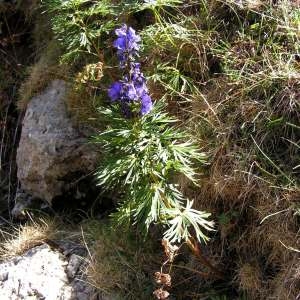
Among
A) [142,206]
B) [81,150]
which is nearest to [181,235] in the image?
[142,206]

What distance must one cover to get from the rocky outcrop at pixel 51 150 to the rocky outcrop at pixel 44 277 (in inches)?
18.3

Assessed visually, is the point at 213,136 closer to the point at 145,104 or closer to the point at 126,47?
the point at 145,104

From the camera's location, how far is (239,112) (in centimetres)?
275

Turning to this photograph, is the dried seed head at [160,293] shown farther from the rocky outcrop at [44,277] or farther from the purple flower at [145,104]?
the purple flower at [145,104]

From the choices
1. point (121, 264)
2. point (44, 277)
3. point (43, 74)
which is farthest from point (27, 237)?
point (43, 74)

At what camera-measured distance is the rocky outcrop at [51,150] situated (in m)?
3.31

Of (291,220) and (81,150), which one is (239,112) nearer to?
(291,220)

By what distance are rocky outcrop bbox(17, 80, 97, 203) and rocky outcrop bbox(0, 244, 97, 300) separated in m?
0.46

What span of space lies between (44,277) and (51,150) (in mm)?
785

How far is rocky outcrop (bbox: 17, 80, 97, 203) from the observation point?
10.9ft

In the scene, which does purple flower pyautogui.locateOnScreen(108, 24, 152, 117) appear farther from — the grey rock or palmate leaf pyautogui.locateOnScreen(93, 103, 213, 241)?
the grey rock

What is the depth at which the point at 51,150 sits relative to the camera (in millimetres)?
3344

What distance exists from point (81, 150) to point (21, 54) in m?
1.44

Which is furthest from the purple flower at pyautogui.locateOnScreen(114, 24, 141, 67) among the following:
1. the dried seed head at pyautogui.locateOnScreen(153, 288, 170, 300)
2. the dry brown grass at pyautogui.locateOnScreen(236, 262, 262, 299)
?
the dry brown grass at pyautogui.locateOnScreen(236, 262, 262, 299)
